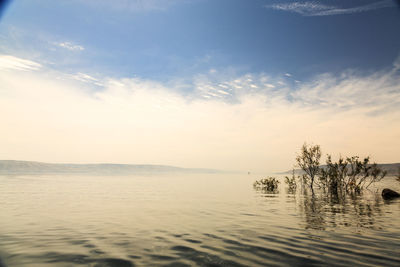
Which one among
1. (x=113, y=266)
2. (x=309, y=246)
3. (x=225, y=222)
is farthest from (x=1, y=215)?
(x=309, y=246)

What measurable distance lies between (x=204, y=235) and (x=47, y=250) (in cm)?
719

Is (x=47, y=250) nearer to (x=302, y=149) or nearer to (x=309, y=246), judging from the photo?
(x=309, y=246)

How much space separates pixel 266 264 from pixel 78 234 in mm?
10051

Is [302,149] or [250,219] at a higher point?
[302,149]

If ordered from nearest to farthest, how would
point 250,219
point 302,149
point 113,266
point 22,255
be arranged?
point 113,266, point 22,255, point 250,219, point 302,149

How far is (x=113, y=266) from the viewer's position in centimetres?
736

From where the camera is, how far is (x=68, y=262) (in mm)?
7754

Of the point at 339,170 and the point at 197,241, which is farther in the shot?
the point at 339,170

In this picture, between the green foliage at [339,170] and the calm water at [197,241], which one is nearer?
the calm water at [197,241]

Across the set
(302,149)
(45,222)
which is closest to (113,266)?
(45,222)

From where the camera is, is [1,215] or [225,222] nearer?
[225,222]

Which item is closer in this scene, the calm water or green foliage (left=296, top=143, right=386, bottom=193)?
the calm water

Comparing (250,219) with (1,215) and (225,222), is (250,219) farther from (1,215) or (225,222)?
(1,215)

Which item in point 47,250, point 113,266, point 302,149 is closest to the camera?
point 113,266
